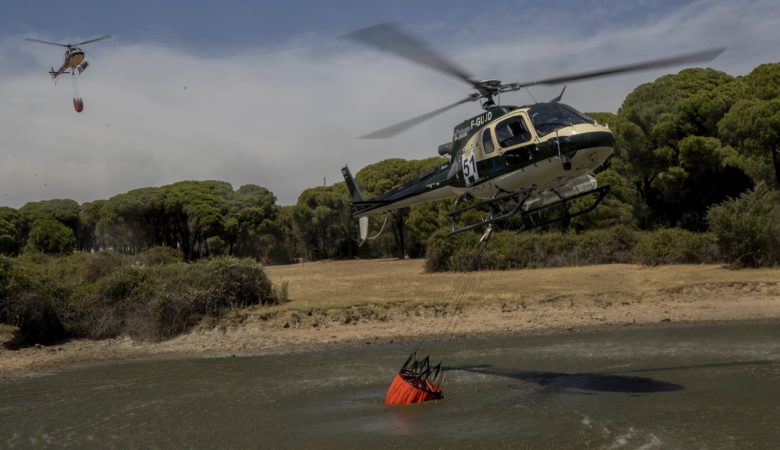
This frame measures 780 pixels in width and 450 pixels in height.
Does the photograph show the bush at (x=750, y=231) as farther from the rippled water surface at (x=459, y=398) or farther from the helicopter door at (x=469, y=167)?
the helicopter door at (x=469, y=167)

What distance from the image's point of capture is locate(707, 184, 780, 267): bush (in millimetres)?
31016

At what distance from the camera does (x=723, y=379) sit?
18.6 meters

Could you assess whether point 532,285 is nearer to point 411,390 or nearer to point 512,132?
point 411,390

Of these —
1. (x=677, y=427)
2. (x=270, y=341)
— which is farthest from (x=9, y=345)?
(x=677, y=427)

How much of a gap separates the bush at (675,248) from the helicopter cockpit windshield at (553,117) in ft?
65.4

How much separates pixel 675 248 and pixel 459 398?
19.3 metres

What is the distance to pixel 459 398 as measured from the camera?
60.9 ft

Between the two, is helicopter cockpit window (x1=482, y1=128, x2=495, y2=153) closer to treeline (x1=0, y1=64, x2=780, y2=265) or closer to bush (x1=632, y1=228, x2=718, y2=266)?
treeline (x1=0, y1=64, x2=780, y2=265)

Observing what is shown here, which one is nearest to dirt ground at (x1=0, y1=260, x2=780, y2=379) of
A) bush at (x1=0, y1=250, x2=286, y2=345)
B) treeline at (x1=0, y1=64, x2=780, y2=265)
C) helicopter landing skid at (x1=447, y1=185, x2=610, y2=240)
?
bush at (x1=0, y1=250, x2=286, y2=345)

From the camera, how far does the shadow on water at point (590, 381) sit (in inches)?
727

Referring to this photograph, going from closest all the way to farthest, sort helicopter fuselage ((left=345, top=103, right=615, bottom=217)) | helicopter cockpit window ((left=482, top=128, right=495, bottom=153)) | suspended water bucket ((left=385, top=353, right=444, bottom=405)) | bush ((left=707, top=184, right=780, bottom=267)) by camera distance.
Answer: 1. helicopter fuselage ((left=345, top=103, right=615, bottom=217))
2. helicopter cockpit window ((left=482, top=128, right=495, bottom=153))
3. suspended water bucket ((left=385, top=353, right=444, bottom=405))
4. bush ((left=707, top=184, right=780, bottom=267))

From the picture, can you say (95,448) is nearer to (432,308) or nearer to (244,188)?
(432,308)

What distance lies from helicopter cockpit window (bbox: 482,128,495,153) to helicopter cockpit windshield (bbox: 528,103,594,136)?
120 centimetres

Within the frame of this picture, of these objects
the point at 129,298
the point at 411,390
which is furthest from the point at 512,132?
the point at 129,298
